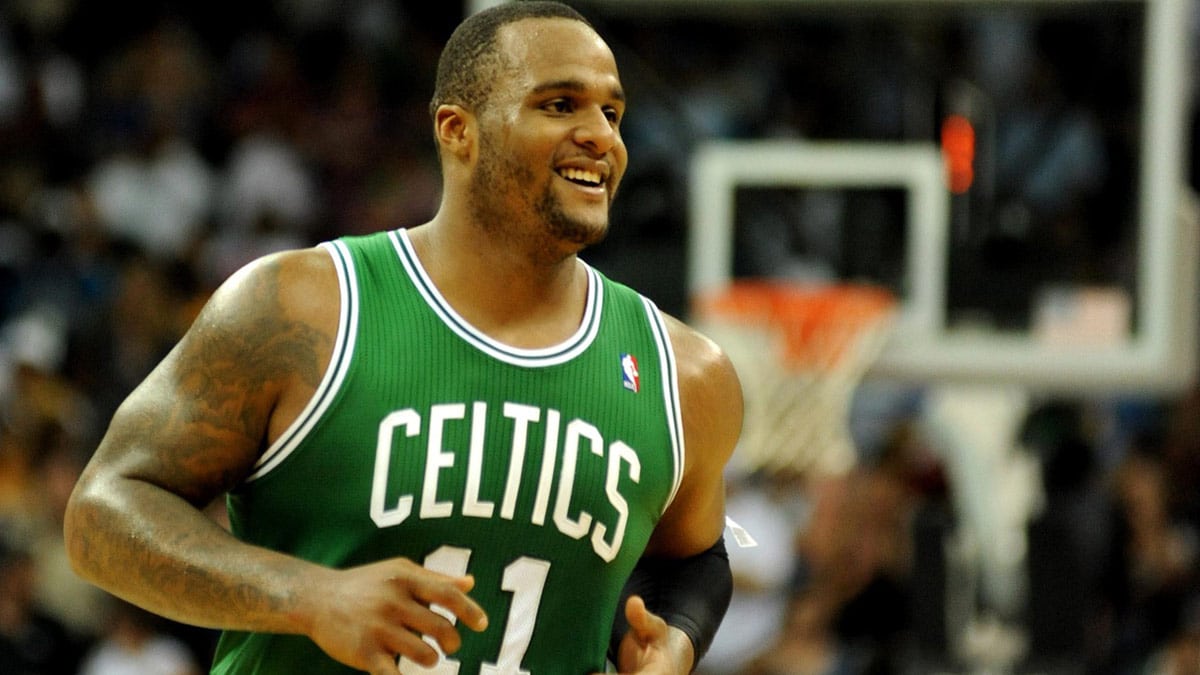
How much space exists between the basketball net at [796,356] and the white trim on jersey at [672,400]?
16.4 feet

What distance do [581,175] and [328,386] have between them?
62cm

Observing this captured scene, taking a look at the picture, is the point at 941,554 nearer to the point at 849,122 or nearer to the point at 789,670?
the point at 789,670

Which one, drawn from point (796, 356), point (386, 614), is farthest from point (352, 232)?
A: point (386, 614)

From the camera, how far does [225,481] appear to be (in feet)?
11.0

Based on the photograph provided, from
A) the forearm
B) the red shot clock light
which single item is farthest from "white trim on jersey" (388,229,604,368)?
the red shot clock light

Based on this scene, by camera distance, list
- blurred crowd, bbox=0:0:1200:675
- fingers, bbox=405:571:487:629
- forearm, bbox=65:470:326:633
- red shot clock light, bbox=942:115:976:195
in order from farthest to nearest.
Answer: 1. blurred crowd, bbox=0:0:1200:675
2. red shot clock light, bbox=942:115:976:195
3. forearm, bbox=65:470:326:633
4. fingers, bbox=405:571:487:629

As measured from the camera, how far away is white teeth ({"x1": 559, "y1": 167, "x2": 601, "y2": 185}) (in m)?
3.44

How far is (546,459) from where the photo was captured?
345 centimetres

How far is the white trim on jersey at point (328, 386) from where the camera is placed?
3314 millimetres

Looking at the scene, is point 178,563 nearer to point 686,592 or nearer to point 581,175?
point 581,175

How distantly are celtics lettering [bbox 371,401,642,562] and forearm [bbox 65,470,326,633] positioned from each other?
0.98ft

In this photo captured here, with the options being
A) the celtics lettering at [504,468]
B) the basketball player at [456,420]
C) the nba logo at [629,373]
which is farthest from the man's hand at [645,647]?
the nba logo at [629,373]

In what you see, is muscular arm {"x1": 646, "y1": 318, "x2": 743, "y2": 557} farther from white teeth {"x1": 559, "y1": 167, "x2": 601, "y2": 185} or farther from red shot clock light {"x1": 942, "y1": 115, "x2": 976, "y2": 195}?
red shot clock light {"x1": 942, "y1": 115, "x2": 976, "y2": 195}

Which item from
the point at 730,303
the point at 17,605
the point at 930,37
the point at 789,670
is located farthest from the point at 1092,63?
the point at 17,605
